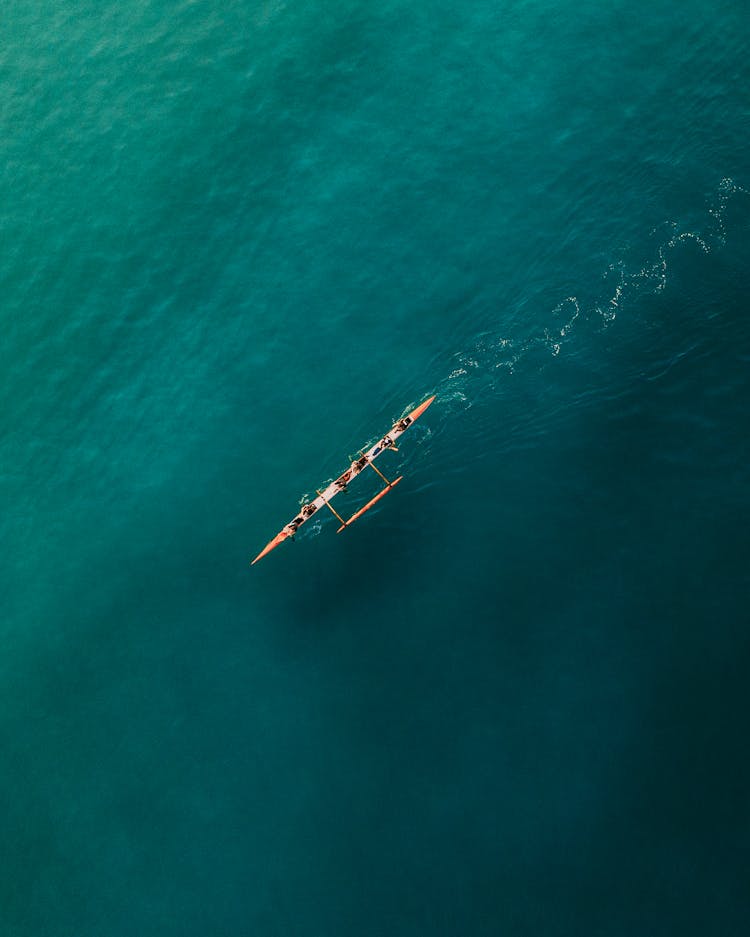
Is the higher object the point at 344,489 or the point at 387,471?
the point at 344,489

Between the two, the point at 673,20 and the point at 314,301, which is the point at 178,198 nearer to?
the point at 314,301

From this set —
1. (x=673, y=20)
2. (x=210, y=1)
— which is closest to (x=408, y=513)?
(x=673, y=20)

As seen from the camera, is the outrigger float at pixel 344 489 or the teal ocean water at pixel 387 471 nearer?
the teal ocean water at pixel 387 471

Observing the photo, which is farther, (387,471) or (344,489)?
(387,471)
